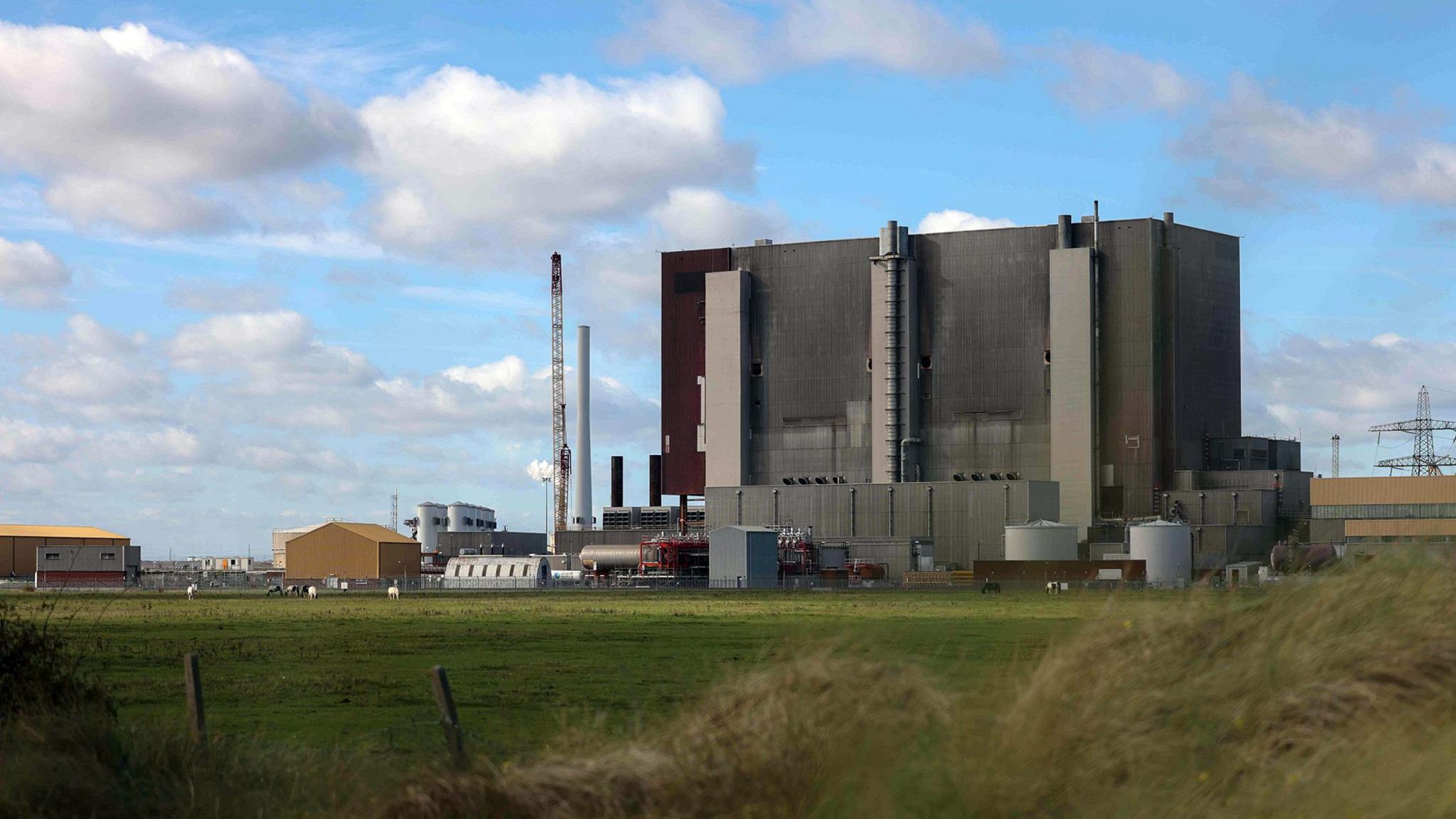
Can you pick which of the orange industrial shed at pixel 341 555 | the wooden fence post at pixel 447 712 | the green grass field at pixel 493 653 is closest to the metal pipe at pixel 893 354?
the green grass field at pixel 493 653

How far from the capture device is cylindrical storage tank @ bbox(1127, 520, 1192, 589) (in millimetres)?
116250

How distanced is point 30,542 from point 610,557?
6925 centimetres

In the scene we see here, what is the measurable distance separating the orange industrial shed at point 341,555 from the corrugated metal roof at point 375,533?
7 centimetres

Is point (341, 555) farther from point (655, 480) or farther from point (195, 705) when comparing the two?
point (195, 705)

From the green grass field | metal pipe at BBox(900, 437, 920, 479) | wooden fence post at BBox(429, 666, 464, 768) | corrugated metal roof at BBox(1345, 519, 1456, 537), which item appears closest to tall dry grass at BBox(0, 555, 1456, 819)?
the green grass field

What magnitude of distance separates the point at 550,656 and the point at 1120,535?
306ft

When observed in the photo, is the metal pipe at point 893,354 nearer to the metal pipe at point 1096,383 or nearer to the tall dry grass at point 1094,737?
the metal pipe at point 1096,383

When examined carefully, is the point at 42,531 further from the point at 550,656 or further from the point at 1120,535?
the point at 550,656

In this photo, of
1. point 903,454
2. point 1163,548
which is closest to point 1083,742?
point 1163,548

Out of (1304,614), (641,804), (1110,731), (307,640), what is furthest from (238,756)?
(307,640)

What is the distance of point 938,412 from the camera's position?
133 metres

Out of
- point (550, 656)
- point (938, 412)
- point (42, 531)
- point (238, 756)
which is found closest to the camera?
point (238, 756)

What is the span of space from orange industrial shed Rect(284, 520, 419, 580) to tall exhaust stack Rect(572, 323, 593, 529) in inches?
1491

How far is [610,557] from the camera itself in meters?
138
